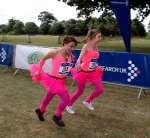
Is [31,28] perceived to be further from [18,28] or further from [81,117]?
[81,117]

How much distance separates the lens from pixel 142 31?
85.9 meters

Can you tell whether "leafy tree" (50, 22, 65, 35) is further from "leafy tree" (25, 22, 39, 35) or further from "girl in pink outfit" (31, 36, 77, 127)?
"girl in pink outfit" (31, 36, 77, 127)

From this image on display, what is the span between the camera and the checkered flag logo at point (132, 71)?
1120 centimetres

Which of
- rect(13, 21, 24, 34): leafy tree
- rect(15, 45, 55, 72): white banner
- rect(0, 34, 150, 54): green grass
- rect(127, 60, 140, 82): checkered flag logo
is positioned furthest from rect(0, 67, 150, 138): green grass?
rect(13, 21, 24, 34): leafy tree

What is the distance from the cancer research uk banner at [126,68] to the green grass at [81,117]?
0.39 m

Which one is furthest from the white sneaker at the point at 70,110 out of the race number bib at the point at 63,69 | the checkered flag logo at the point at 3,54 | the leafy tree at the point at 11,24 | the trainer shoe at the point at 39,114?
the leafy tree at the point at 11,24

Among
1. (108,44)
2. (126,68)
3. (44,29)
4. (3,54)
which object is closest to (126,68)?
(126,68)

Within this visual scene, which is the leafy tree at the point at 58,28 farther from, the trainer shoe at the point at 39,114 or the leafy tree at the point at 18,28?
the trainer shoe at the point at 39,114

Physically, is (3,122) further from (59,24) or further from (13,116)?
(59,24)

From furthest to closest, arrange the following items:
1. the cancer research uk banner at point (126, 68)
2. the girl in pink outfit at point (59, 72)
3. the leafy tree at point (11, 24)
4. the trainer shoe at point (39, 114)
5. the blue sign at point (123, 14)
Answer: the leafy tree at point (11, 24) < the blue sign at point (123, 14) < the cancer research uk banner at point (126, 68) < the trainer shoe at point (39, 114) < the girl in pink outfit at point (59, 72)

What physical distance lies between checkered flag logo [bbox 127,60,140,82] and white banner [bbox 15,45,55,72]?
293 centimetres

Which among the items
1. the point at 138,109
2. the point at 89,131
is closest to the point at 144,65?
the point at 138,109

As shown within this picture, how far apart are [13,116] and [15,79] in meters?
5.15

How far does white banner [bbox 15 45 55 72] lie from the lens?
13207mm
